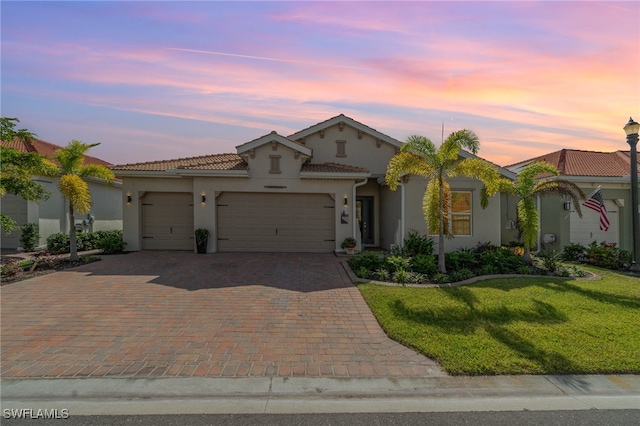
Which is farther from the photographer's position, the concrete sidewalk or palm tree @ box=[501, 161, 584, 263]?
palm tree @ box=[501, 161, 584, 263]

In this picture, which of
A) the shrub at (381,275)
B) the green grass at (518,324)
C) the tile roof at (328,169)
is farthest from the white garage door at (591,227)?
the shrub at (381,275)

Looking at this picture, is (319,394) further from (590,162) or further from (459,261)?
(590,162)

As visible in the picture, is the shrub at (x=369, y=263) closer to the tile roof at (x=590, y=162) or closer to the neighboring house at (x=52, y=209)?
the tile roof at (x=590, y=162)

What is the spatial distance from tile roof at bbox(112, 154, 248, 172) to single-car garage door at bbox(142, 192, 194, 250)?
3.81 feet

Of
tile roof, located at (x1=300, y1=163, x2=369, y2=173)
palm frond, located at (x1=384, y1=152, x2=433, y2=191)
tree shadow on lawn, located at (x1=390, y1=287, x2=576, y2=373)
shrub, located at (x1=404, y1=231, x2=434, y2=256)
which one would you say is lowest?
tree shadow on lawn, located at (x1=390, y1=287, x2=576, y2=373)

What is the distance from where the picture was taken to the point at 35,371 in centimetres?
414

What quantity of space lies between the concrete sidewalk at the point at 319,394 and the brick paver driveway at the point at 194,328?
0.67ft

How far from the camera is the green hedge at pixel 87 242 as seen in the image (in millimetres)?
12953

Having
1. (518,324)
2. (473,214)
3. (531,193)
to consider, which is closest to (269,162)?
(473,214)

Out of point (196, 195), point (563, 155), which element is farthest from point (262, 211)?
point (563, 155)

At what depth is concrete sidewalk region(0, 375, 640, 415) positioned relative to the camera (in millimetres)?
3482

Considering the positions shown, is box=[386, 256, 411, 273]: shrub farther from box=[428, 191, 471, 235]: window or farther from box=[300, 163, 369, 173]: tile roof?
box=[300, 163, 369, 173]: tile roof

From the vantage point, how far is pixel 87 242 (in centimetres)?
1452

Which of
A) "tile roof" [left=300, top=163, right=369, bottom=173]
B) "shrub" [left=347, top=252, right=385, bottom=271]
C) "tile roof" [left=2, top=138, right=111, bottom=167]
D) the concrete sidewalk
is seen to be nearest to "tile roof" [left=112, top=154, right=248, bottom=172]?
"tile roof" [left=300, top=163, right=369, bottom=173]
